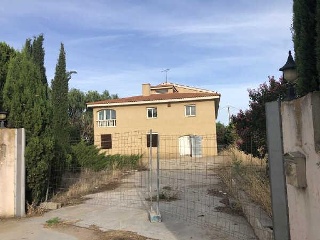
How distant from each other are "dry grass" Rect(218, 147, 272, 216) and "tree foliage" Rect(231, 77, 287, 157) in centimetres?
60

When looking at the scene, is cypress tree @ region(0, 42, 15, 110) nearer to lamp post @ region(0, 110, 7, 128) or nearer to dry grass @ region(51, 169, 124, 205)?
lamp post @ region(0, 110, 7, 128)

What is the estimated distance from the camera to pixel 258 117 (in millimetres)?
12805

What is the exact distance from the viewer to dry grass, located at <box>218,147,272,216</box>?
7629 millimetres

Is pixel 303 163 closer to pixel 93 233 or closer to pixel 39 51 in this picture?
pixel 93 233

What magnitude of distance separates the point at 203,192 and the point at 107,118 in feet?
81.5

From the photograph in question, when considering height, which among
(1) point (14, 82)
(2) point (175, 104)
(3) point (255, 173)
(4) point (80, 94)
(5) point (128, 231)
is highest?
(4) point (80, 94)

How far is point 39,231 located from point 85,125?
34.6m

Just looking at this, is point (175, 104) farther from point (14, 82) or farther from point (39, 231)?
point (39, 231)

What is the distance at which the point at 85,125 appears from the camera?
1633 inches

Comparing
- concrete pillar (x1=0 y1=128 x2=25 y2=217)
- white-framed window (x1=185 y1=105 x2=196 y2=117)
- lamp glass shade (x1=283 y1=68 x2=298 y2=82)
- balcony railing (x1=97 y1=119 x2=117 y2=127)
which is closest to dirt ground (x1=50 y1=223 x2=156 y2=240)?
concrete pillar (x1=0 y1=128 x2=25 y2=217)

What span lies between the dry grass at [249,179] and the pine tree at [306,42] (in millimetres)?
3497

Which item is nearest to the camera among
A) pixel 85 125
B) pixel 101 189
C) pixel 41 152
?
pixel 41 152

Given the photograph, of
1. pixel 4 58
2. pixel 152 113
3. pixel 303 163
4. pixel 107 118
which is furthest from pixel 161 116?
pixel 303 163

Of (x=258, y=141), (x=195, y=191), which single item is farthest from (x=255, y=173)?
(x=195, y=191)
